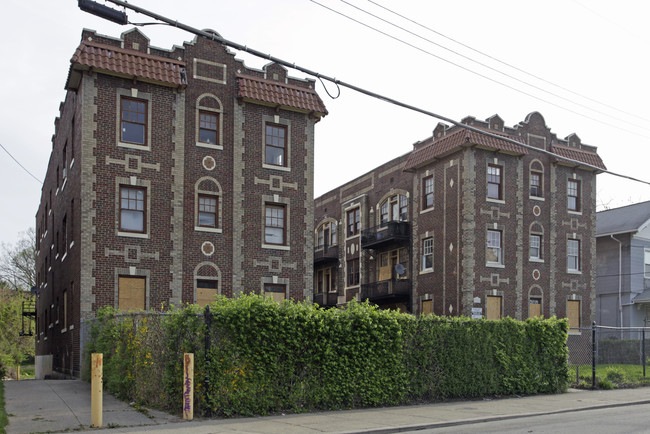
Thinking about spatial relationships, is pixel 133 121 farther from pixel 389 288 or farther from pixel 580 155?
pixel 580 155

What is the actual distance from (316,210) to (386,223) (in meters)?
12.9

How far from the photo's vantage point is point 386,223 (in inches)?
1455

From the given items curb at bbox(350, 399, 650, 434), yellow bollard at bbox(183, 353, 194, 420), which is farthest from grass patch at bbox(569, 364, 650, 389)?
yellow bollard at bbox(183, 353, 194, 420)

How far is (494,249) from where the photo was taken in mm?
33312

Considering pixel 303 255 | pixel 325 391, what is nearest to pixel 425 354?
pixel 325 391

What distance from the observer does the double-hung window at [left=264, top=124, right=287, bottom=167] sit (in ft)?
88.3

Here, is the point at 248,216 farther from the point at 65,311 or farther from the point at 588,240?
the point at 588,240

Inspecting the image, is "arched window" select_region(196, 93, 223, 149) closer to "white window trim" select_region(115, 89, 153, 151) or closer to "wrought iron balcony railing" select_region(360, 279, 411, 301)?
"white window trim" select_region(115, 89, 153, 151)

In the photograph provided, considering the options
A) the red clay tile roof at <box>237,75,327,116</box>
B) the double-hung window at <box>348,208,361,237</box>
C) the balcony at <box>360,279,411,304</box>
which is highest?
the red clay tile roof at <box>237,75,327,116</box>

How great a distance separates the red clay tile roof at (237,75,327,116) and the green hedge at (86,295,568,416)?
1066cm

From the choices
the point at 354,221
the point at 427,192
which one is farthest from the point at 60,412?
the point at 354,221

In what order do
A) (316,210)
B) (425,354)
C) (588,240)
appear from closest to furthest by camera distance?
(425,354)
(588,240)
(316,210)

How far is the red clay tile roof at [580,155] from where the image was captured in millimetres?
35281

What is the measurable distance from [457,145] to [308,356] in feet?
64.2
